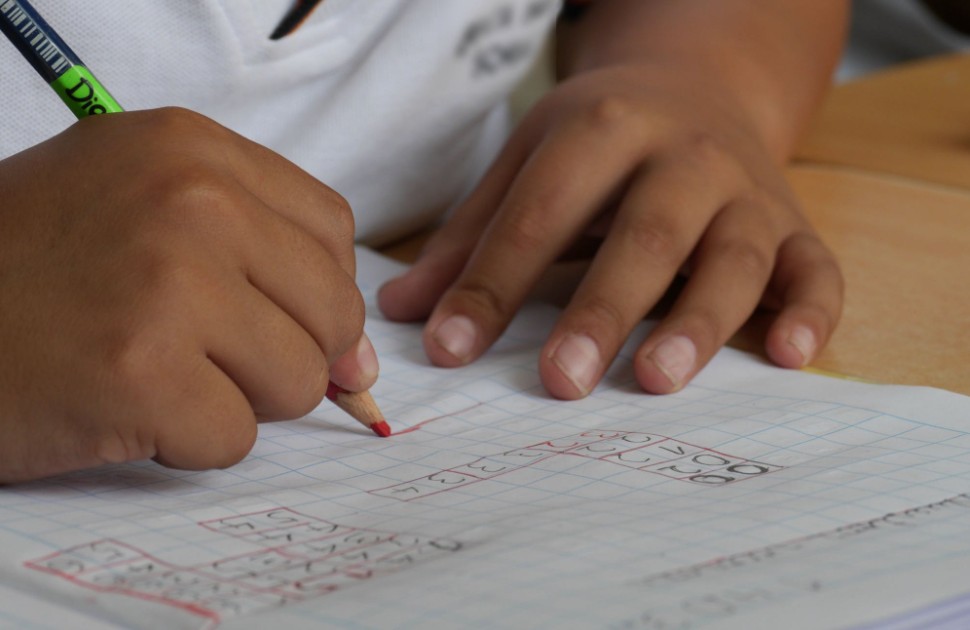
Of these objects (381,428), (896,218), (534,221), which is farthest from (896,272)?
(381,428)

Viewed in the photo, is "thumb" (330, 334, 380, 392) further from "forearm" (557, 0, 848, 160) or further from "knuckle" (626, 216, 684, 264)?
"forearm" (557, 0, 848, 160)

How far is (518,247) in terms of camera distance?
1.63 ft

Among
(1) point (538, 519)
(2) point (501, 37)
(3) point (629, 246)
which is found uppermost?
(2) point (501, 37)

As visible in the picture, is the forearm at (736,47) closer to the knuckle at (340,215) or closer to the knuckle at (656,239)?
the knuckle at (656,239)

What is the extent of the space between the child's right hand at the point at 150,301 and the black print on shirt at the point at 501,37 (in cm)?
30

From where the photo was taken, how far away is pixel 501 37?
2.14 feet

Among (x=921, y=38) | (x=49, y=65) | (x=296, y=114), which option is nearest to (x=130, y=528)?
(x=49, y=65)

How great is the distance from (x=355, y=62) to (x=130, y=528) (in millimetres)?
347

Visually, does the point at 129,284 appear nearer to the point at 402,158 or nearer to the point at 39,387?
the point at 39,387

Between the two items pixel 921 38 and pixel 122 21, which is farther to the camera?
pixel 921 38

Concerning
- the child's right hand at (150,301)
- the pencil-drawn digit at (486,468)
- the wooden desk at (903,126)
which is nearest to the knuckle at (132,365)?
the child's right hand at (150,301)

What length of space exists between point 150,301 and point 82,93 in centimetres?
10

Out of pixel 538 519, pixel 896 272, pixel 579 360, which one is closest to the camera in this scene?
pixel 538 519

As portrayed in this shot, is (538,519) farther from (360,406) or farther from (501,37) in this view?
(501,37)
